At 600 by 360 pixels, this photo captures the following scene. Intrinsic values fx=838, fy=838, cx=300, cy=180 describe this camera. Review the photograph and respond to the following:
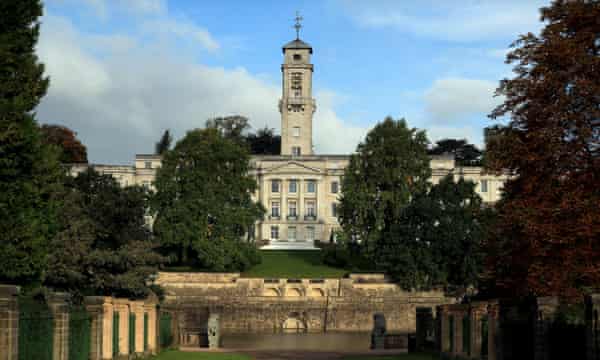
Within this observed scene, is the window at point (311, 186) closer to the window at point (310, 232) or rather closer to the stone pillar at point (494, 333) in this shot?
the window at point (310, 232)

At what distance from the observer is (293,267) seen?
6900 cm

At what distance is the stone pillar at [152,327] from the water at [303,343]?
23.1 ft

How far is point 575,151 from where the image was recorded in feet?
73.2

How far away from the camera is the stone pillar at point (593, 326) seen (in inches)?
592

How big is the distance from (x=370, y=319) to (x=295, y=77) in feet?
174

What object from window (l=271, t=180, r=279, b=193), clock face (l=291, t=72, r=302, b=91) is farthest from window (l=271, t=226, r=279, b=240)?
clock face (l=291, t=72, r=302, b=91)

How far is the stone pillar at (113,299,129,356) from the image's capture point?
23975 mm

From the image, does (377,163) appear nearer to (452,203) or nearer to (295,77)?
(452,203)

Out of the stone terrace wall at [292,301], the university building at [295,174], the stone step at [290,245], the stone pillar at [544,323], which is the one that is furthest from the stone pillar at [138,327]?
the university building at [295,174]

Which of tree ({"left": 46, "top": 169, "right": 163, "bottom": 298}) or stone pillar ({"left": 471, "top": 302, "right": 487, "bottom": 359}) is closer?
stone pillar ({"left": 471, "top": 302, "right": 487, "bottom": 359})

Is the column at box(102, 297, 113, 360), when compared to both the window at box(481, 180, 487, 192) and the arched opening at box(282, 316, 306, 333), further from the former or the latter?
the window at box(481, 180, 487, 192)

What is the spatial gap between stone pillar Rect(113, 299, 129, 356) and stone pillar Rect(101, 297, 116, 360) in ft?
4.17

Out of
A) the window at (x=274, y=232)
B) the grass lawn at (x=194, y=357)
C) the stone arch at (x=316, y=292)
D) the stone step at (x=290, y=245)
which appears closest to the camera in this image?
the grass lawn at (x=194, y=357)

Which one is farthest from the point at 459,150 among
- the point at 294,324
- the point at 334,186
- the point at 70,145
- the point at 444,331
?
the point at 444,331
